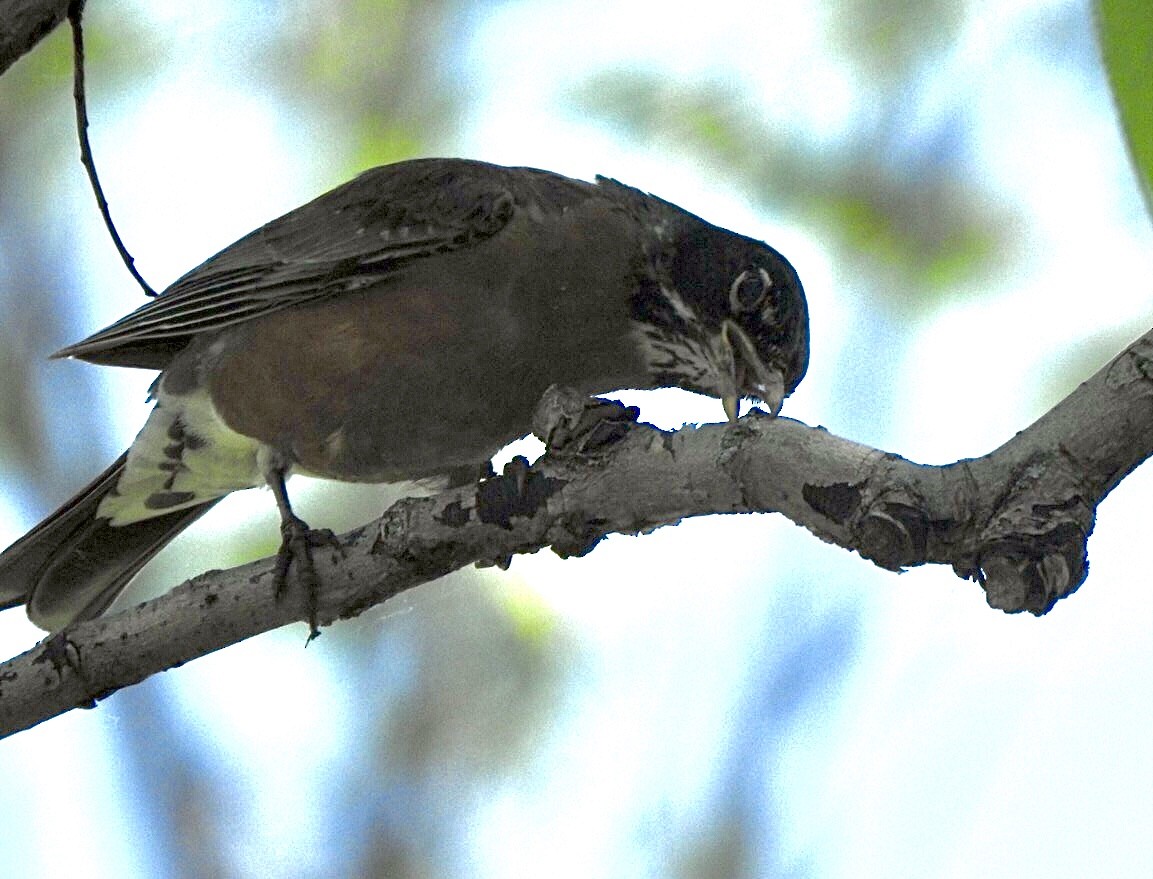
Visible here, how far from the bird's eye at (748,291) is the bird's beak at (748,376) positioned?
87 mm

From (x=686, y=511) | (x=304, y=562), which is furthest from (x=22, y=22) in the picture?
(x=686, y=511)

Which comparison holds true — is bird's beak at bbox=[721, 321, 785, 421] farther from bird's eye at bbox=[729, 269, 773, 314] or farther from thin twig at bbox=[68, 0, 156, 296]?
thin twig at bbox=[68, 0, 156, 296]

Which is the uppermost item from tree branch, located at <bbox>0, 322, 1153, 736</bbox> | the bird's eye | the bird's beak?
the bird's eye

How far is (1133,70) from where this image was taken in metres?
1.46

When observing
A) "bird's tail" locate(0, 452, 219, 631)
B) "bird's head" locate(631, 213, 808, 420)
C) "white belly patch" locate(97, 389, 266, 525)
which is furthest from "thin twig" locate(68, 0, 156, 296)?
"bird's head" locate(631, 213, 808, 420)

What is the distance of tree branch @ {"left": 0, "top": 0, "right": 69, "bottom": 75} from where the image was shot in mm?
3000

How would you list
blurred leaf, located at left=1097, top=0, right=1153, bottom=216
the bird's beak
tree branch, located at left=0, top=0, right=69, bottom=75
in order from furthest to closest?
the bird's beak, tree branch, located at left=0, top=0, right=69, bottom=75, blurred leaf, located at left=1097, top=0, right=1153, bottom=216

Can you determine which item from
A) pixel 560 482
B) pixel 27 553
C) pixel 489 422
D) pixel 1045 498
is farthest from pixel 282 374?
pixel 1045 498

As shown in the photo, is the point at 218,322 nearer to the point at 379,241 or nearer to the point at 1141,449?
the point at 379,241

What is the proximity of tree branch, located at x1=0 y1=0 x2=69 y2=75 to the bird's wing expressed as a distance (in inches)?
80.2

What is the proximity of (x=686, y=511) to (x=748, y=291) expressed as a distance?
6.81ft

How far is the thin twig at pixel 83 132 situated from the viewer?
3.31m

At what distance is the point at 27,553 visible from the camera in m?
5.00

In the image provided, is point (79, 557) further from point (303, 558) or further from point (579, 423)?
point (579, 423)
